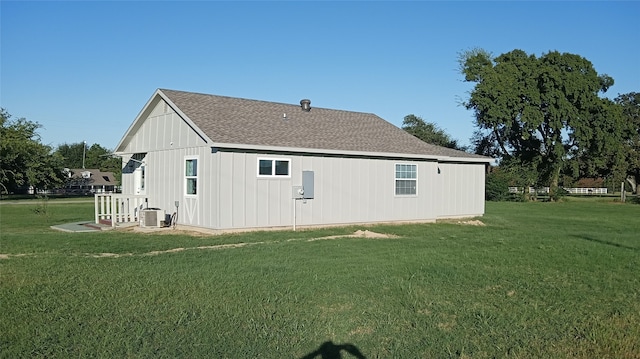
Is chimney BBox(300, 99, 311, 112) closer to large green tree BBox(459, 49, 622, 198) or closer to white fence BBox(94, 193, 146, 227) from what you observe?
white fence BBox(94, 193, 146, 227)

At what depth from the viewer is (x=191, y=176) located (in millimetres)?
17078

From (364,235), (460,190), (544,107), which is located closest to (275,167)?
(364,235)

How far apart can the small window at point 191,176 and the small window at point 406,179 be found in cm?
712

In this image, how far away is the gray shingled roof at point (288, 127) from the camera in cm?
1675

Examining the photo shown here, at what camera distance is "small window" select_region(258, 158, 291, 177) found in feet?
54.5

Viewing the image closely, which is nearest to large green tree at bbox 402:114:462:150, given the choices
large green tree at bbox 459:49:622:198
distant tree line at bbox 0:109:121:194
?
large green tree at bbox 459:49:622:198

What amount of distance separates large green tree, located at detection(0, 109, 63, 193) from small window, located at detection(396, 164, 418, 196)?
146 ft

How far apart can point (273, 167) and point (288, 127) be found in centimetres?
246

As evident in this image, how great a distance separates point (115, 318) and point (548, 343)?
4.65 meters

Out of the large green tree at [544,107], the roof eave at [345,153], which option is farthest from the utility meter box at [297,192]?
the large green tree at [544,107]

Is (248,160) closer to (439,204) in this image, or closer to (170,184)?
(170,184)

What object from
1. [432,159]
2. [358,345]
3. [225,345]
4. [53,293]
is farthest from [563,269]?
[432,159]

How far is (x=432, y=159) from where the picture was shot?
68.8ft

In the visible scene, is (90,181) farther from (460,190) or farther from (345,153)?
(345,153)
